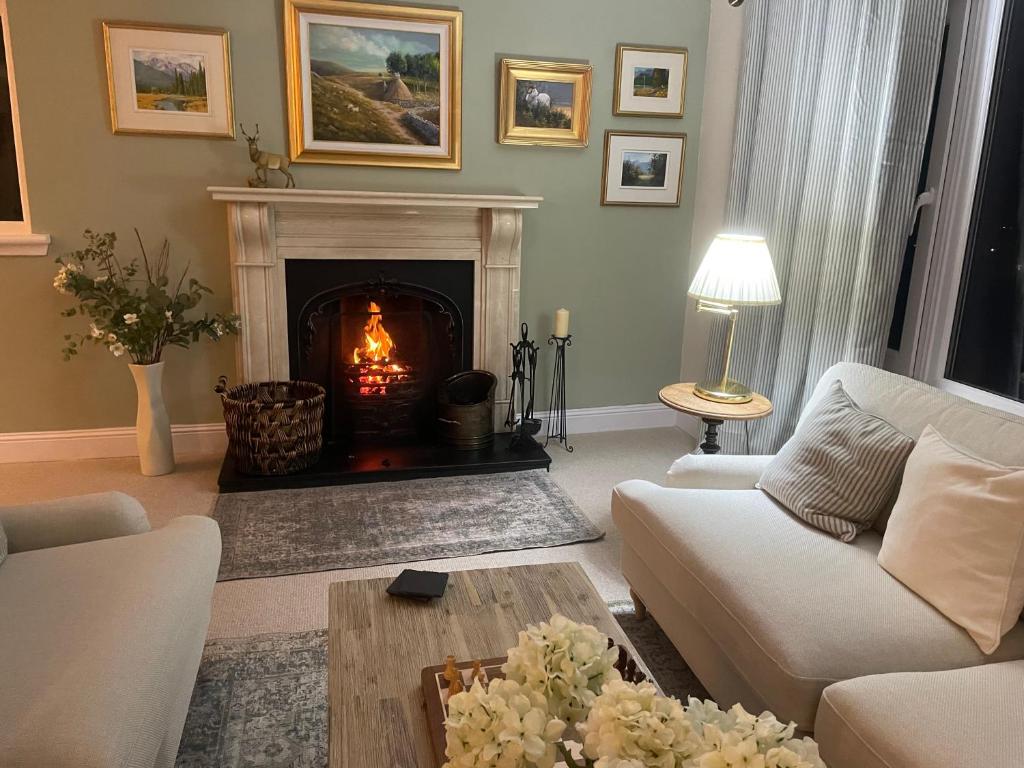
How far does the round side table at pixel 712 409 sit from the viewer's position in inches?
112

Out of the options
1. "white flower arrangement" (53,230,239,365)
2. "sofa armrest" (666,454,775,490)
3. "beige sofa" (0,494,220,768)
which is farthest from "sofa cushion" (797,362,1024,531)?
"white flower arrangement" (53,230,239,365)

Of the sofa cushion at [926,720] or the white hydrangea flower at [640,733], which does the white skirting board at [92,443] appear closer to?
the sofa cushion at [926,720]

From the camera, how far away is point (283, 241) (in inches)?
140

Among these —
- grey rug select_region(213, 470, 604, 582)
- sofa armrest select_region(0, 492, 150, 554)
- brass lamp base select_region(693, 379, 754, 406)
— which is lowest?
grey rug select_region(213, 470, 604, 582)

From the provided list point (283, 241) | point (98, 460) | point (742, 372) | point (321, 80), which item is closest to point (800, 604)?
point (742, 372)

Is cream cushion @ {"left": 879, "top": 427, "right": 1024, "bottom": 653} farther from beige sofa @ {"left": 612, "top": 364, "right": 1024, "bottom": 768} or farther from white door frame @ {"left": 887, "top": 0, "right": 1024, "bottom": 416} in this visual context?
white door frame @ {"left": 887, "top": 0, "right": 1024, "bottom": 416}

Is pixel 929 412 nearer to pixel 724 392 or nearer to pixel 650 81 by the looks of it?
pixel 724 392

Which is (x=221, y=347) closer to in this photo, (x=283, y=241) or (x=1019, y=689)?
(x=283, y=241)

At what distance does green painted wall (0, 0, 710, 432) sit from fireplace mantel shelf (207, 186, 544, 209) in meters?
0.19

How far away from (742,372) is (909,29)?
5.07 feet

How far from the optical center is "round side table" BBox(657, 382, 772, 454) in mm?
2848

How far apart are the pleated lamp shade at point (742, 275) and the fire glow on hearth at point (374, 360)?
1701mm

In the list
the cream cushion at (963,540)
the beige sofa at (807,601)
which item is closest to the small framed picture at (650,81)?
the beige sofa at (807,601)

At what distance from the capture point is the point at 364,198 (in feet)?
11.4
